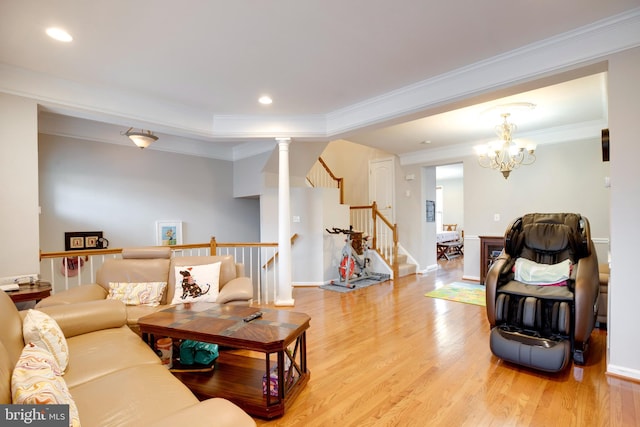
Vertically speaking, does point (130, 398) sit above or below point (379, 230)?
below

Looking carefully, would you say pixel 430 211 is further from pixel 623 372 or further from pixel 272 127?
pixel 623 372

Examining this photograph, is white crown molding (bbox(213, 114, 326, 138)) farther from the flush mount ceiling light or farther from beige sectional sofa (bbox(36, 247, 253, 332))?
beige sectional sofa (bbox(36, 247, 253, 332))

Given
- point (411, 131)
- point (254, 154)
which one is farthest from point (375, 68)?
point (254, 154)

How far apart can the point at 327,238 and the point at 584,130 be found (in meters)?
4.42

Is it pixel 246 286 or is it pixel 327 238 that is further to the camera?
pixel 327 238

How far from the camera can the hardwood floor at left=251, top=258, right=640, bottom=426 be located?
187 centimetres

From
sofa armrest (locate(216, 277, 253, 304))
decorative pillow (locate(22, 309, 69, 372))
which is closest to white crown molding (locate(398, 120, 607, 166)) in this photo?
sofa armrest (locate(216, 277, 253, 304))

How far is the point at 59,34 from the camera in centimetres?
232

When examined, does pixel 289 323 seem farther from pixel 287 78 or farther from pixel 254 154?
pixel 254 154

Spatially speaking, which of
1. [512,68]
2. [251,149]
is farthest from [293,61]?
[251,149]

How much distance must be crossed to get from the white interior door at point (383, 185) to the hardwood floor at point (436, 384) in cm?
348

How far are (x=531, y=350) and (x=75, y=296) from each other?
3.83m

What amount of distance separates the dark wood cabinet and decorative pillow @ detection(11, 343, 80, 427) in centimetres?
566

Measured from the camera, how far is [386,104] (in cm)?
354
